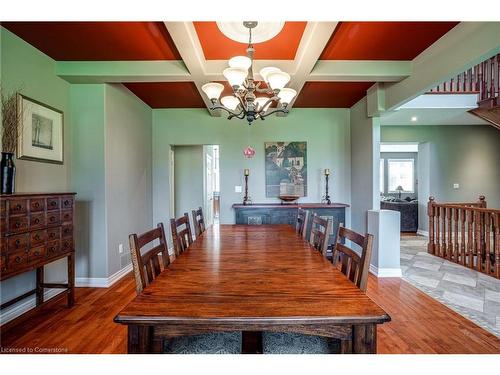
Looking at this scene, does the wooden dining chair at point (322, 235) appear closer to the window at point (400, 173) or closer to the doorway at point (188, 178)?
the doorway at point (188, 178)

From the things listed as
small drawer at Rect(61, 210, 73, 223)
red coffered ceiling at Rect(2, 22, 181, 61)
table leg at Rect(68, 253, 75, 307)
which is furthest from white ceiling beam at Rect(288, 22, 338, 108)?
table leg at Rect(68, 253, 75, 307)

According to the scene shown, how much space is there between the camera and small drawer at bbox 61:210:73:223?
2.43 metres

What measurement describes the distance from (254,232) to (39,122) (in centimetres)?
242

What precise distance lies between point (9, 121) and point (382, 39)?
3.38 metres

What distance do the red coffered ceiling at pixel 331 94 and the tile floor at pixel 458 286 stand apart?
264 centimetres

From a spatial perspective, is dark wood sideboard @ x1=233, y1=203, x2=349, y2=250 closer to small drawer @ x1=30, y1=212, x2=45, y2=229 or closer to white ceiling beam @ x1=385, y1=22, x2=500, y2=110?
white ceiling beam @ x1=385, y1=22, x2=500, y2=110

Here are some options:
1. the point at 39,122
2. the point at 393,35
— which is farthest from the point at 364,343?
the point at 39,122

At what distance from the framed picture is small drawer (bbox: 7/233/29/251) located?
803mm

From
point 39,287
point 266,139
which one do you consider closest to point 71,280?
point 39,287

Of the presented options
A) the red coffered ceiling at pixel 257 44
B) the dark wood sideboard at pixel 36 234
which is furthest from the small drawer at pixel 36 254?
the red coffered ceiling at pixel 257 44

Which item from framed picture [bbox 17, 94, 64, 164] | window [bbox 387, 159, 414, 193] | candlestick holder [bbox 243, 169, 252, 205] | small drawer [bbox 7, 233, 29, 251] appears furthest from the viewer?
window [bbox 387, 159, 414, 193]

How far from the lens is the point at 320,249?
1.86 metres

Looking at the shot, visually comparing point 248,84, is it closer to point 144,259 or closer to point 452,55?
point 144,259

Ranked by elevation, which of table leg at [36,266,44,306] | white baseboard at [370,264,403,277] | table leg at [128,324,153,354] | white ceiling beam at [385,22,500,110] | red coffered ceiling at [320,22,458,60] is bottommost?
white baseboard at [370,264,403,277]
